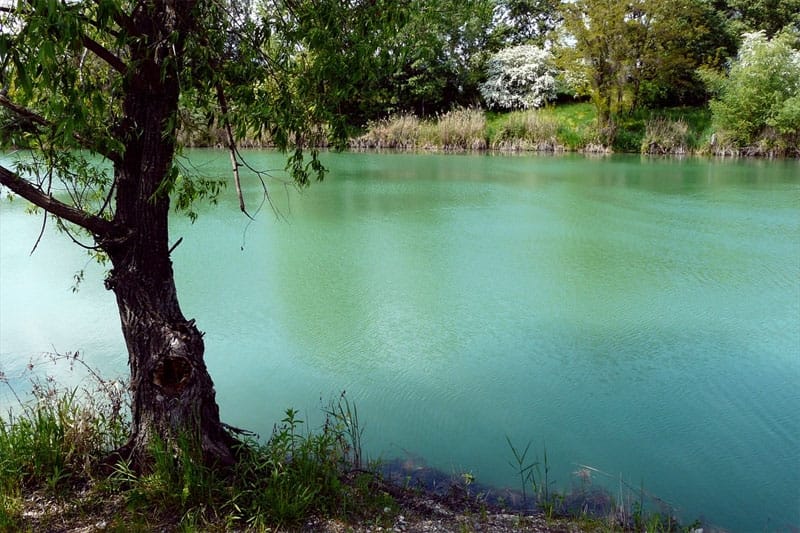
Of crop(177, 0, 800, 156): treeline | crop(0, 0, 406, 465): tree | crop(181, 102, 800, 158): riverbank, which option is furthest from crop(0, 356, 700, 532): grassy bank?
crop(181, 102, 800, 158): riverbank

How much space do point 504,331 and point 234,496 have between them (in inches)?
124

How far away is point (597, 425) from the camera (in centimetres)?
363

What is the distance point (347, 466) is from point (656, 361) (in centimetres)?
258

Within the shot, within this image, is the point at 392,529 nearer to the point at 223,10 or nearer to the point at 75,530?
the point at 75,530

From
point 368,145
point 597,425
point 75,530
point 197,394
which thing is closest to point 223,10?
point 197,394

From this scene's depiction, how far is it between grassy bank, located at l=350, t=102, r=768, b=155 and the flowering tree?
6.46 ft

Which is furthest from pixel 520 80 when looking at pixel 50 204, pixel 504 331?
pixel 50 204

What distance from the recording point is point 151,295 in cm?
250

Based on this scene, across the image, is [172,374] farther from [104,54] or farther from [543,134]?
[543,134]

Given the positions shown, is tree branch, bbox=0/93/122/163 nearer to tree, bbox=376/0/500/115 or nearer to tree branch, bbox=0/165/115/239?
tree branch, bbox=0/165/115/239

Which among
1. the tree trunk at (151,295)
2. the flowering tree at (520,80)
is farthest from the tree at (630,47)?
the tree trunk at (151,295)

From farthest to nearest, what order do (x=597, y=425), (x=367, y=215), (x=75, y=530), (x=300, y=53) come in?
(x=367, y=215)
(x=597, y=425)
(x=300, y=53)
(x=75, y=530)

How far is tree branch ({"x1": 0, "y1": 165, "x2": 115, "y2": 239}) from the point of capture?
2246 millimetres

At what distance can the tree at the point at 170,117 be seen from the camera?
2271mm
